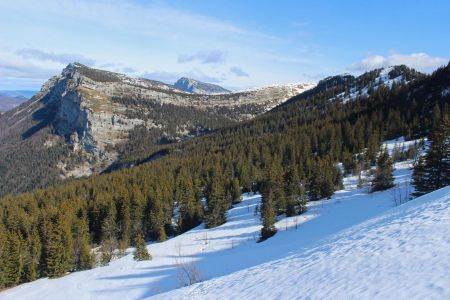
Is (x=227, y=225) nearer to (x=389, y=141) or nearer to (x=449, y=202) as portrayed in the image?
(x=449, y=202)

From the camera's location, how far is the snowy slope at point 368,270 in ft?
41.3

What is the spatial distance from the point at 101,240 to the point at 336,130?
270ft

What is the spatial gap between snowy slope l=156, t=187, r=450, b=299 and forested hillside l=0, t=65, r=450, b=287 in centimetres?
3744

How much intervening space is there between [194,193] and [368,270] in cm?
7572

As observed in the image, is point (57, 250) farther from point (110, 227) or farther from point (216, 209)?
point (216, 209)

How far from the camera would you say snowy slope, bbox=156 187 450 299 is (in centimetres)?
1259

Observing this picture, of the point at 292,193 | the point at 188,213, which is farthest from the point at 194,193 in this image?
the point at 292,193

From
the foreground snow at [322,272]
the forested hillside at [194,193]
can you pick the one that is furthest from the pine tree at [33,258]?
the foreground snow at [322,272]

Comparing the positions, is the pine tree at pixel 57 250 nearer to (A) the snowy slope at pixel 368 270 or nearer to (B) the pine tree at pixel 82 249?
(B) the pine tree at pixel 82 249

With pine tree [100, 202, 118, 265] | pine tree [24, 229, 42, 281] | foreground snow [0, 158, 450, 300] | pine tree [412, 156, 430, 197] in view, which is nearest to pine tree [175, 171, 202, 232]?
pine tree [100, 202, 118, 265]

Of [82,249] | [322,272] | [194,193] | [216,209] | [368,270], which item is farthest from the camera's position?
[194,193]

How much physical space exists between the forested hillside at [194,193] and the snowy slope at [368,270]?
37.4 m

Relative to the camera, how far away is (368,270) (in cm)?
1453

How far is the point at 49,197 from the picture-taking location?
107 m
